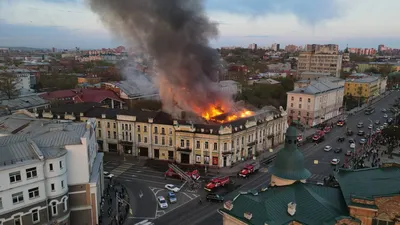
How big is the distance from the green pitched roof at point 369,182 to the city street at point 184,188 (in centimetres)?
1501

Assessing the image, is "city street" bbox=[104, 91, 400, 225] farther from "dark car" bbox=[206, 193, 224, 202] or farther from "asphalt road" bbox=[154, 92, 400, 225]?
"dark car" bbox=[206, 193, 224, 202]

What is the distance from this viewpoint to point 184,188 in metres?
42.8

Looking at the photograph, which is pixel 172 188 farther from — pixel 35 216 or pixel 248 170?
pixel 35 216

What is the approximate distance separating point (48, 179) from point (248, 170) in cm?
2729

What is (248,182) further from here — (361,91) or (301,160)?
(361,91)

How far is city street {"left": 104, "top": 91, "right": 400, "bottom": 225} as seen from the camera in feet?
116

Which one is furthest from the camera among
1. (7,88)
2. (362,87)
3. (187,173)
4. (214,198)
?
(362,87)

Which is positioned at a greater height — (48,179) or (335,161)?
(48,179)

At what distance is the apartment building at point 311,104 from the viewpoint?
3187 inches

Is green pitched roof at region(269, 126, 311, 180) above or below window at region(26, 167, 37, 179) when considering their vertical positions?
above

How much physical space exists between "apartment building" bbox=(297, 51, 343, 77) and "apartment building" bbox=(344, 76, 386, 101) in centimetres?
3888

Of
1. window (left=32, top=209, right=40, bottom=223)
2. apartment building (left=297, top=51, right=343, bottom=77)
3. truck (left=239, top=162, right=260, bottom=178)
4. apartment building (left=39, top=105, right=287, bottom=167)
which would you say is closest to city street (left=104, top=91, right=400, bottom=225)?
truck (left=239, top=162, right=260, bottom=178)

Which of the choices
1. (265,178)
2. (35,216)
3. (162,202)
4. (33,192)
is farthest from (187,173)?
(33,192)

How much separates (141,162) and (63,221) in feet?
77.5
